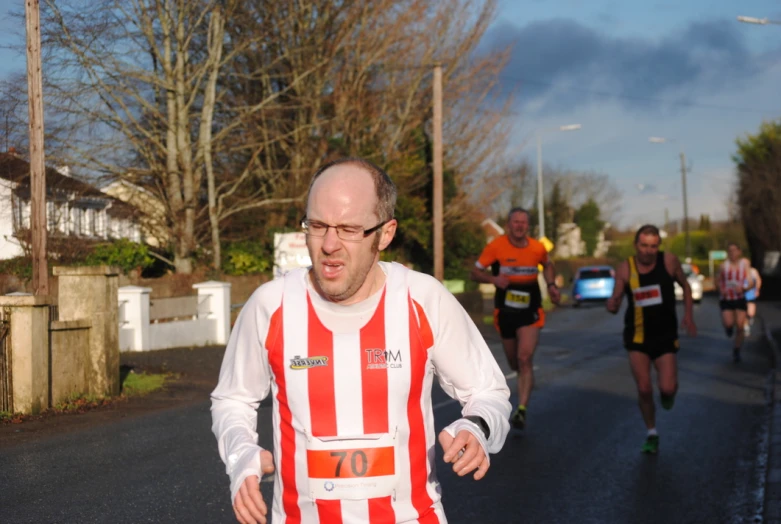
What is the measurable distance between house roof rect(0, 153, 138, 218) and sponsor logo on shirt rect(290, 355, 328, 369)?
38.8 feet

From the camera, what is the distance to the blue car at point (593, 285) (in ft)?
142

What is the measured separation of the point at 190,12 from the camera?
2433 cm

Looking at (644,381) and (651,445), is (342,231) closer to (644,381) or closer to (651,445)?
(644,381)

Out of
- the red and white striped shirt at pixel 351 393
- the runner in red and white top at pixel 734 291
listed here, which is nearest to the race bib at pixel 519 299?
the red and white striped shirt at pixel 351 393

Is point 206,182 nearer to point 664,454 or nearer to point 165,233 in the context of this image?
point 165,233

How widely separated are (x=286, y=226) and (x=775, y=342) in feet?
45.2

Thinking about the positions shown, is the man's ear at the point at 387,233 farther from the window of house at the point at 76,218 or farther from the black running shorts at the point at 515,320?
the window of house at the point at 76,218

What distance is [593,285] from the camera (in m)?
43.3

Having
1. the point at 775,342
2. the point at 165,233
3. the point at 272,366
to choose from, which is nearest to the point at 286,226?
the point at 165,233

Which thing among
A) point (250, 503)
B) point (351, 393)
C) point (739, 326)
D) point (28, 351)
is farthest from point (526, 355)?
point (739, 326)

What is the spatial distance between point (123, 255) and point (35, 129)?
404 inches

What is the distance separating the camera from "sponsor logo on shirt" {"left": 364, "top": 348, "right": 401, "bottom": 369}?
3.09 meters

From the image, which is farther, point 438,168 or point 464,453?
point 438,168

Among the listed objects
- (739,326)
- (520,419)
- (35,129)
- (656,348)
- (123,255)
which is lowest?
(520,419)
